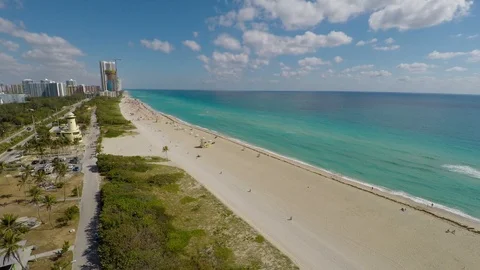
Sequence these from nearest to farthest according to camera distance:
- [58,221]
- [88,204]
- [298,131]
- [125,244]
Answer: [125,244] → [58,221] → [88,204] → [298,131]

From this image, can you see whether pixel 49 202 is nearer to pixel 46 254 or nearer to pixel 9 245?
pixel 46 254

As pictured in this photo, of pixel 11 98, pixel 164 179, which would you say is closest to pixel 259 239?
pixel 164 179

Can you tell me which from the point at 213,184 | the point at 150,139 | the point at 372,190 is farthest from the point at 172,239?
the point at 150,139

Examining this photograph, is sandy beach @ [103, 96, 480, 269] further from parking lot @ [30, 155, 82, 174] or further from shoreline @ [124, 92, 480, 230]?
parking lot @ [30, 155, 82, 174]

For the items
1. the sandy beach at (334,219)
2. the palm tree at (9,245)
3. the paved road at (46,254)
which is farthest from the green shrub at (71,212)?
the sandy beach at (334,219)

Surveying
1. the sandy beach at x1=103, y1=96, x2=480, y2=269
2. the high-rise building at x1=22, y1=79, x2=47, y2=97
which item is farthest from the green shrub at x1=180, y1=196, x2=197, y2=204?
the high-rise building at x1=22, y1=79, x2=47, y2=97

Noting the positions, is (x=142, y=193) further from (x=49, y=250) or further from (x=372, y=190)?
(x=372, y=190)

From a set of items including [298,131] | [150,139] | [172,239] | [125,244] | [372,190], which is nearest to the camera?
[125,244]
